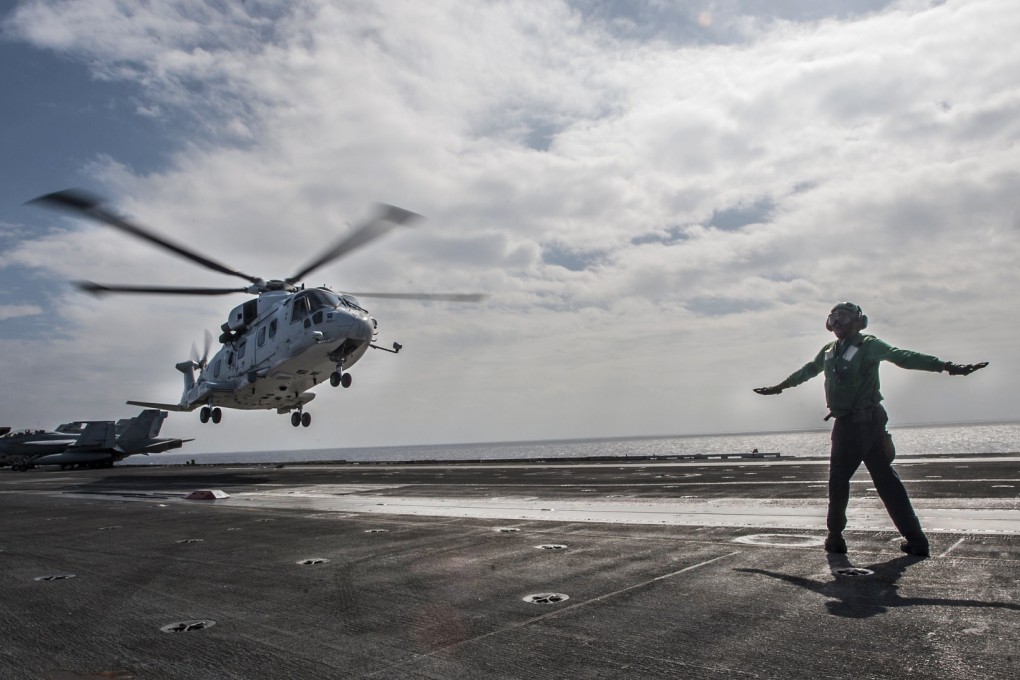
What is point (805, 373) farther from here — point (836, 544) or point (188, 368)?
point (188, 368)

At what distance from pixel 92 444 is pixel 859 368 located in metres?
67.7

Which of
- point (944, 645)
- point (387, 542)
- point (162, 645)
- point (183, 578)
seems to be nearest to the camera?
point (944, 645)

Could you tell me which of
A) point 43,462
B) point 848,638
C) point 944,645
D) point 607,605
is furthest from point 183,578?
point 43,462

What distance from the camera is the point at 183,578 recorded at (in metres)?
6.81

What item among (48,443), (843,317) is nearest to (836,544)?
(843,317)

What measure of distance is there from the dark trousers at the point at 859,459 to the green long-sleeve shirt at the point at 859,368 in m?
0.12

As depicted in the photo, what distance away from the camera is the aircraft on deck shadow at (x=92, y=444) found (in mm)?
59906

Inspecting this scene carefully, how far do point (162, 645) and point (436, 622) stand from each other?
1.82 metres

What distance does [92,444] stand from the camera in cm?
6012

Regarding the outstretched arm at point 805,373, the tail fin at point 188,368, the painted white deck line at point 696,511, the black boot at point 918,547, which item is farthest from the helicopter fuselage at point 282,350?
the black boot at point 918,547

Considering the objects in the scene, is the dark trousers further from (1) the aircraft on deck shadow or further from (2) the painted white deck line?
(1) the aircraft on deck shadow

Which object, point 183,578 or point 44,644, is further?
point 183,578

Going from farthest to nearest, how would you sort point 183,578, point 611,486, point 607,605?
point 611,486
point 183,578
point 607,605

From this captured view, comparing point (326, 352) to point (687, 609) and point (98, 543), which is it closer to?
point (98, 543)
